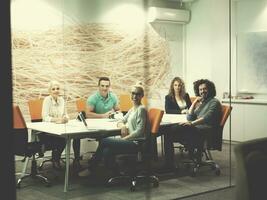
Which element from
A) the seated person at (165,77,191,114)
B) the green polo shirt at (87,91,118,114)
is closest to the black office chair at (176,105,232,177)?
the seated person at (165,77,191,114)

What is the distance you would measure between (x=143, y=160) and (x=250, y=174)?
2.81 metres

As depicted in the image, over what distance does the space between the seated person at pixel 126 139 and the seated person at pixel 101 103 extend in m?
0.20

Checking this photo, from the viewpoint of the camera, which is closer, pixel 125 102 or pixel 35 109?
pixel 125 102

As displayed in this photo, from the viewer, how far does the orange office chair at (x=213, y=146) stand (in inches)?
205

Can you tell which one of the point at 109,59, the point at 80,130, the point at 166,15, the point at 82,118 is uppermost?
the point at 166,15

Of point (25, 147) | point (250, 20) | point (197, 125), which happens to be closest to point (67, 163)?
point (25, 147)

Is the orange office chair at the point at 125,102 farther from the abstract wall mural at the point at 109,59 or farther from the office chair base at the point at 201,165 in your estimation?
the office chair base at the point at 201,165

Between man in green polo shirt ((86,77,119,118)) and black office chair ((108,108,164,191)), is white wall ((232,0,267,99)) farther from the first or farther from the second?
man in green polo shirt ((86,77,119,118))

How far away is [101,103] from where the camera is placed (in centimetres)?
472

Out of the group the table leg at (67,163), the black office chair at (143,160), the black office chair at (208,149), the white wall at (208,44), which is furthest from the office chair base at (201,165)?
the table leg at (67,163)

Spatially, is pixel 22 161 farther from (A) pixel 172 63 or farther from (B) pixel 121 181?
(A) pixel 172 63

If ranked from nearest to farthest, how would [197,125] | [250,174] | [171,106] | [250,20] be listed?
[250,174] → [171,106] → [197,125] → [250,20]

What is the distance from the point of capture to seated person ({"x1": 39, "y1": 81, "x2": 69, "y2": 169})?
4574 mm

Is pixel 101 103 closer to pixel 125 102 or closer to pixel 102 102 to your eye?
pixel 102 102
